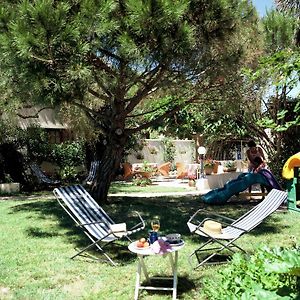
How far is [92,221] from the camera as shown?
259 inches

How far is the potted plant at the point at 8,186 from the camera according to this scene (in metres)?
15.1

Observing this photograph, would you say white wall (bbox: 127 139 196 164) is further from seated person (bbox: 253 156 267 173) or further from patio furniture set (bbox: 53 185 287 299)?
patio furniture set (bbox: 53 185 287 299)

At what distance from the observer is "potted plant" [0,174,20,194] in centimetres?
1513

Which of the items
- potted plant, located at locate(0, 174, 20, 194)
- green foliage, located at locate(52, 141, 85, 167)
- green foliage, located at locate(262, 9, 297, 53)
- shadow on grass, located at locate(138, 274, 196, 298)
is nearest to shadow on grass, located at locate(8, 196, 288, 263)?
shadow on grass, located at locate(138, 274, 196, 298)

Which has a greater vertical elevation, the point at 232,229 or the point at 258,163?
the point at 258,163

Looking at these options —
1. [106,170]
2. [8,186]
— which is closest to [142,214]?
[106,170]

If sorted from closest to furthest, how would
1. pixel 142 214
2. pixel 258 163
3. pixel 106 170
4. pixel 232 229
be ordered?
pixel 232 229 → pixel 142 214 → pixel 106 170 → pixel 258 163

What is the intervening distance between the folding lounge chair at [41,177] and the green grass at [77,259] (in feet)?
17.8

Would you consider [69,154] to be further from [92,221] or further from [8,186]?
[92,221]

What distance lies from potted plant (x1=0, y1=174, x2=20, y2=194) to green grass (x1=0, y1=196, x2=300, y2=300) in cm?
440

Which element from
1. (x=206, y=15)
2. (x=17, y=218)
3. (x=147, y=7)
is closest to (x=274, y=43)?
(x=206, y=15)

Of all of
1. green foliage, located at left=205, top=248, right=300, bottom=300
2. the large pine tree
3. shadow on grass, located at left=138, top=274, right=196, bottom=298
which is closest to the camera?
green foliage, located at left=205, top=248, right=300, bottom=300

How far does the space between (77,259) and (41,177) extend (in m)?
11.0

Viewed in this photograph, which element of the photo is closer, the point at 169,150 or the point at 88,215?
the point at 88,215
